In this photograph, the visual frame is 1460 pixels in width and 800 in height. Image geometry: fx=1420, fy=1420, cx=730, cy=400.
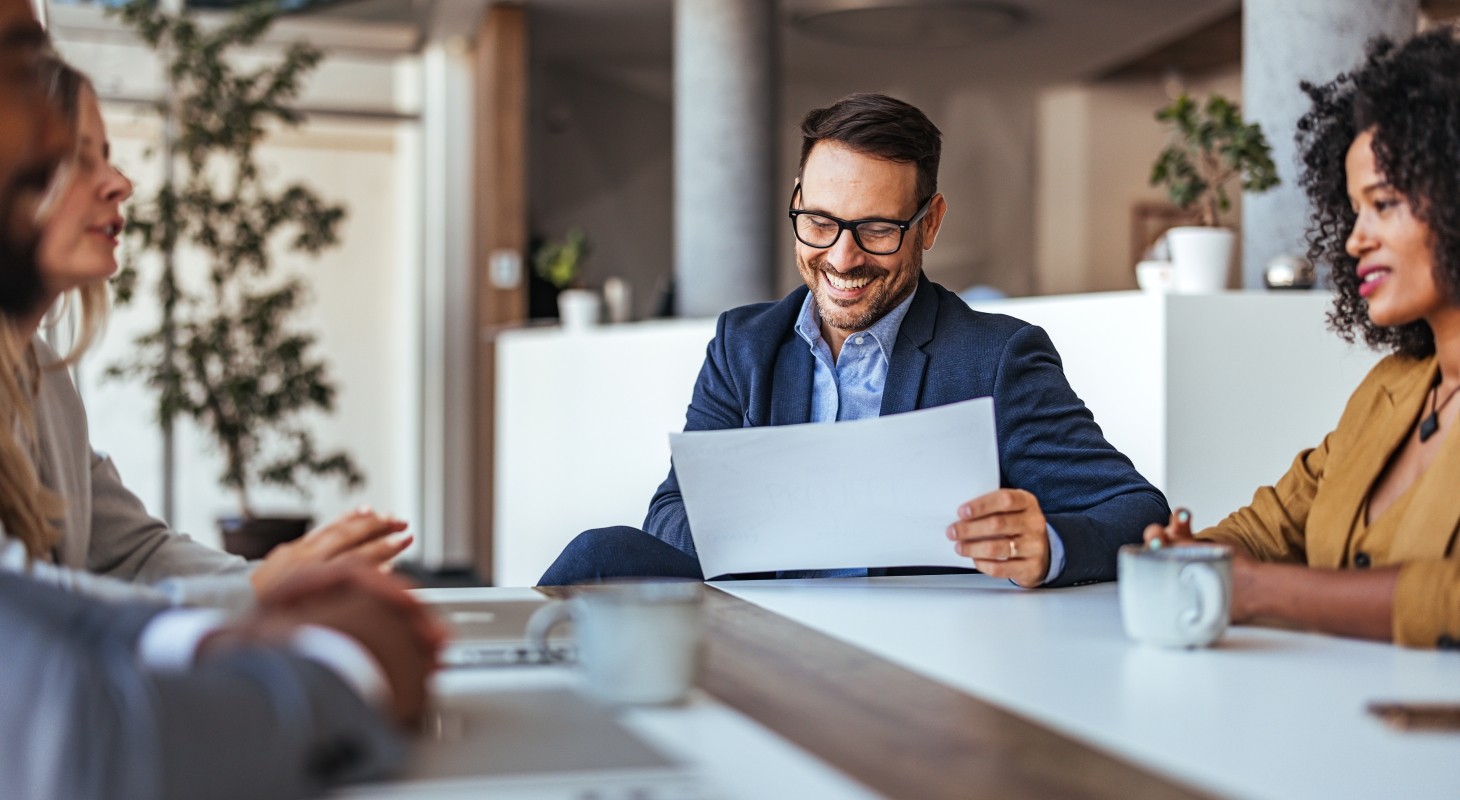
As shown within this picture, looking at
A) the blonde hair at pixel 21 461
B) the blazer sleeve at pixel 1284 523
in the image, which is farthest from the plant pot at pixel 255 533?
the blazer sleeve at pixel 1284 523

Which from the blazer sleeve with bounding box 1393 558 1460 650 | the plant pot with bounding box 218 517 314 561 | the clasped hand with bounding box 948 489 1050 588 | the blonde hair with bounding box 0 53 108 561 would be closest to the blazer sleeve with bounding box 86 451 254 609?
the blonde hair with bounding box 0 53 108 561

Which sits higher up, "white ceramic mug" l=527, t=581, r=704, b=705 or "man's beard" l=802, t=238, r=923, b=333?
"man's beard" l=802, t=238, r=923, b=333

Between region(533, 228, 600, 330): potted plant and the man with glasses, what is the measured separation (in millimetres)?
3564

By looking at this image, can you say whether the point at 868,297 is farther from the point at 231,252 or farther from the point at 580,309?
the point at 231,252

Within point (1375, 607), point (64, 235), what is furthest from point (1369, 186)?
point (64, 235)

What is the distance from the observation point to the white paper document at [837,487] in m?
1.59

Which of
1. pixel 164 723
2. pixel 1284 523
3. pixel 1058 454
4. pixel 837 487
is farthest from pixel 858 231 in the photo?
pixel 164 723

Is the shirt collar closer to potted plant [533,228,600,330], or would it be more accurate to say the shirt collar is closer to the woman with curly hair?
the woman with curly hair

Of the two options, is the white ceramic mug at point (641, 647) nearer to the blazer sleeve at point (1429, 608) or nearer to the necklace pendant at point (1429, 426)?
the blazer sleeve at point (1429, 608)

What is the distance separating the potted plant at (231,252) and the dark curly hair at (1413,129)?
5437mm

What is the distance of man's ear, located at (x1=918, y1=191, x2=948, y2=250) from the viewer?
2273 millimetres

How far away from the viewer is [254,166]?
6.55m

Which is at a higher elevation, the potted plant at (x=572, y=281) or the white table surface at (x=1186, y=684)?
the potted plant at (x=572, y=281)

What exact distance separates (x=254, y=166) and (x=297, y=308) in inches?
26.9
